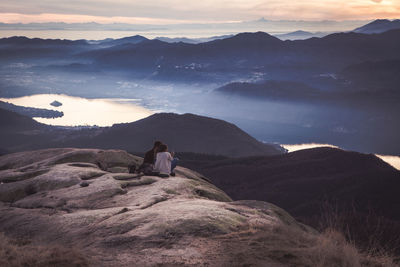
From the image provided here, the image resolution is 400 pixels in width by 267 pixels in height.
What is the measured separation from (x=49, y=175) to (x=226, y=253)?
19.1 m

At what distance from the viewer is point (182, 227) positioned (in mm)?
14969

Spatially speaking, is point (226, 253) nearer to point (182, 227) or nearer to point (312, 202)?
point (182, 227)

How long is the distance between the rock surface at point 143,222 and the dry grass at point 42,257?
611mm

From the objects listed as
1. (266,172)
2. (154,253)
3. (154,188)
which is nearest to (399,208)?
(266,172)

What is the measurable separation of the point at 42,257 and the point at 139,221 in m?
4.38

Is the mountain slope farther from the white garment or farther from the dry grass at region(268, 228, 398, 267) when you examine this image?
the dry grass at region(268, 228, 398, 267)

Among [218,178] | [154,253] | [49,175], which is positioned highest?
[154,253]

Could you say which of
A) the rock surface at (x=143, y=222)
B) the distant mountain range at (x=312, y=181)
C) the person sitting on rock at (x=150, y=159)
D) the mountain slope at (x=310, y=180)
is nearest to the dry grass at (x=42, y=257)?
the rock surface at (x=143, y=222)

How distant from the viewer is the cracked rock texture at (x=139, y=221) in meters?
13.1

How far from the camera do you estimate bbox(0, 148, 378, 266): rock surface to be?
43.0ft

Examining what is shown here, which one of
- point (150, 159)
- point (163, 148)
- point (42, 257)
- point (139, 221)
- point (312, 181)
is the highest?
point (163, 148)

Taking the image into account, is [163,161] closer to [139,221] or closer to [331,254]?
[139,221]

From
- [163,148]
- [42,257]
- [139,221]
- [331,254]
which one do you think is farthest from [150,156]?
[331,254]

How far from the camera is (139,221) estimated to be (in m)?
16.2
